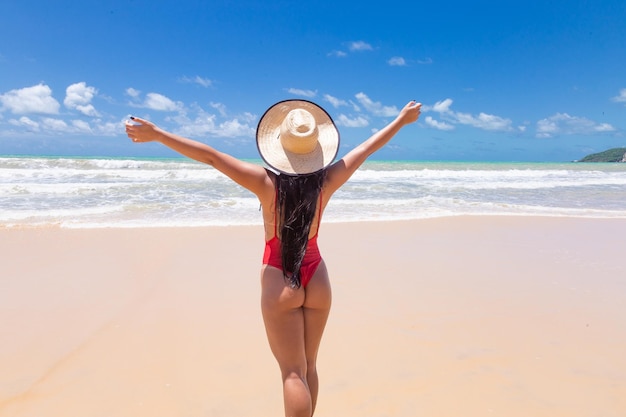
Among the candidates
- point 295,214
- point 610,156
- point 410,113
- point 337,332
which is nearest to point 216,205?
point 337,332

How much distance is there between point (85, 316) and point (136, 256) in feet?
6.90

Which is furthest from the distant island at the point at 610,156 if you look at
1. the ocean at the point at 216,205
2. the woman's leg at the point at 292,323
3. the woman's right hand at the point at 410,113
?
the woman's leg at the point at 292,323

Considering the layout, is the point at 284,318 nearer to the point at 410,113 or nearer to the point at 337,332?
the point at 410,113

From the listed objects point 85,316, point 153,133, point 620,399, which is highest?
point 153,133

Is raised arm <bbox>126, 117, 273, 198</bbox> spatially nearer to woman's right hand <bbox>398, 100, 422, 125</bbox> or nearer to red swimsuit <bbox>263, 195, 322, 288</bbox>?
red swimsuit <bbox>263, 195, 322, 288</bbox>

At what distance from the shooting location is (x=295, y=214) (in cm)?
199

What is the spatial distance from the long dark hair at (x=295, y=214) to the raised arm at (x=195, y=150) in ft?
0.45

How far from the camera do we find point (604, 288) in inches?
197

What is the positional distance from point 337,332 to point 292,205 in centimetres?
221

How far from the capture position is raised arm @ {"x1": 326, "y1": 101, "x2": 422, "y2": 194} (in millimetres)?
2102

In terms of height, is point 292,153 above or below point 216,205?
above

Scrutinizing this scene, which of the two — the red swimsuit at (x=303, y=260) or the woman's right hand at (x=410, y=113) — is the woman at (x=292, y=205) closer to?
the red swimsuit at (x=303, y=260)

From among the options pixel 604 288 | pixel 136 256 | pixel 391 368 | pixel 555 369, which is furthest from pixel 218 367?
pixel 604 288

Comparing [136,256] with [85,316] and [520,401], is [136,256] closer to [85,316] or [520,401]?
[85,316]
